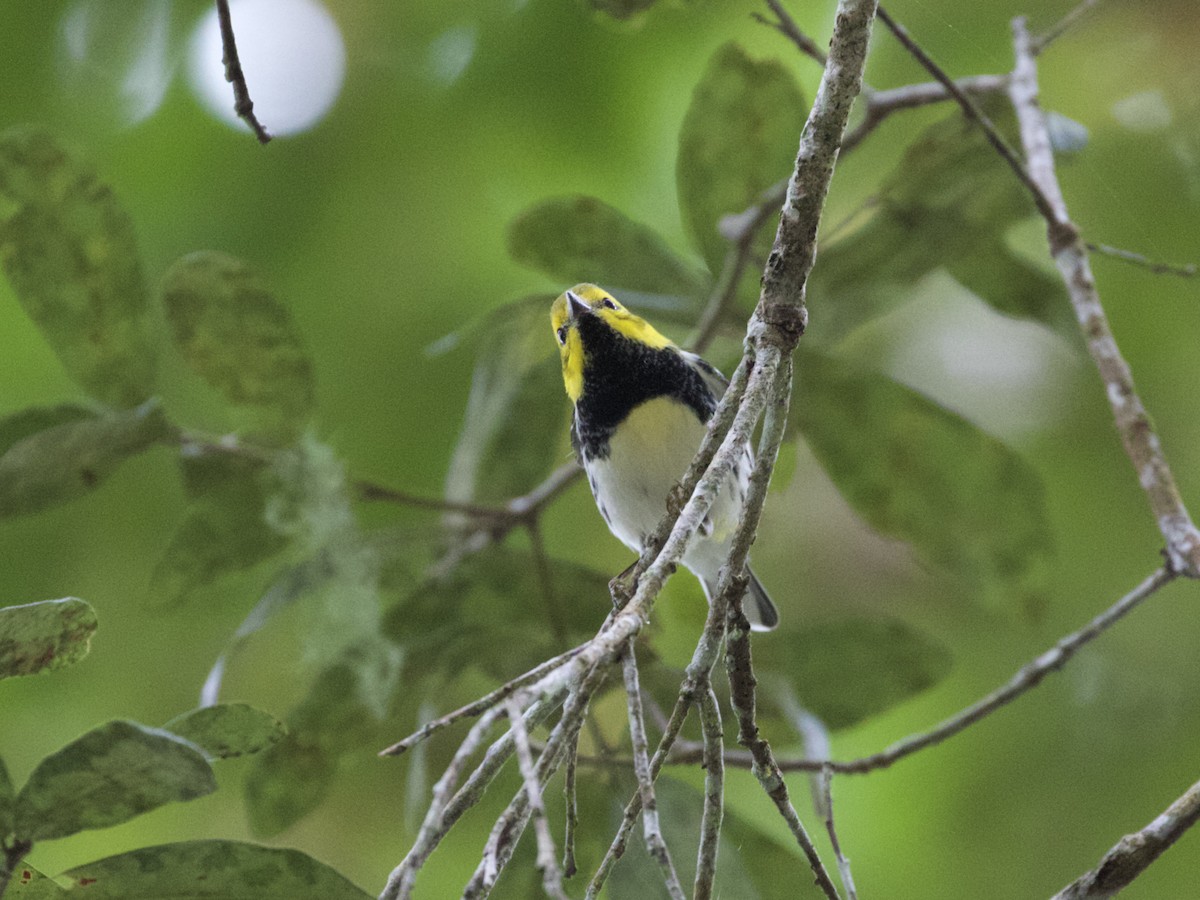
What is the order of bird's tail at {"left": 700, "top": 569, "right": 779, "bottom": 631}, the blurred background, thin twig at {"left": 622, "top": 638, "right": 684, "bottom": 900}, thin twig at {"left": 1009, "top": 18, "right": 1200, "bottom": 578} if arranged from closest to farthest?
thin twig at {"left": 622, "top": 638, "right": 684, "bottom": 900}
thin twig at {"left": 1009, "top": 18, "right": 1200, "bottom": 578}
bird's tail at {"left": 700, "top": 569, "right": 779, "bottom": 631}
the blurred background

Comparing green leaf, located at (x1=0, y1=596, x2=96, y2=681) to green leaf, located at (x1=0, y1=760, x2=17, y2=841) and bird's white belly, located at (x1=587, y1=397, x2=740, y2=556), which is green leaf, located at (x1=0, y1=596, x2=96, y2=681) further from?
bird's white belly, located at (x1=587, y1=397, x2=740, y2=556)

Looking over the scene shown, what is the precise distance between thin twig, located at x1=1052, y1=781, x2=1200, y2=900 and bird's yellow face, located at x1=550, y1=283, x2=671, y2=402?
42.0 inches

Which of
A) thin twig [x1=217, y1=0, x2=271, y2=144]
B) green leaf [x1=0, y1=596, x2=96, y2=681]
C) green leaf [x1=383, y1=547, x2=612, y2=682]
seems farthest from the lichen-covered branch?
green leaf [x1=383, y1=547, x2=612, y2=682]

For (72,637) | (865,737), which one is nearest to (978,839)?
(865,737)

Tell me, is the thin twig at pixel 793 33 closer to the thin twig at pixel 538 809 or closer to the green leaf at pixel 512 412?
the green leaf at pixel 512 412

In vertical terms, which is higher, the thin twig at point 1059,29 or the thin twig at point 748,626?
the thin twig at point 1059,29

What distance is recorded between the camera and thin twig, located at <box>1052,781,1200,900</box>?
1.04 m

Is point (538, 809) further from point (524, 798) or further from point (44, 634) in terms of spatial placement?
point (44, 634)

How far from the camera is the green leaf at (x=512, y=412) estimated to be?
2.12 meters

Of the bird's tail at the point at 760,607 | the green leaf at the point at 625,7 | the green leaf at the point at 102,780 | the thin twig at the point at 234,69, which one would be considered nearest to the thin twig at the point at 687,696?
the green leaf at the point at 102,780

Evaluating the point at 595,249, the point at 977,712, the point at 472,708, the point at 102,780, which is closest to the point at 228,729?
the point at 102,780

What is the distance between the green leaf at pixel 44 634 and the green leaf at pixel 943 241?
4.06ft

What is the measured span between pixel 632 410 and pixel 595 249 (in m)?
0.26

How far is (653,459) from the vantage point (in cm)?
189
